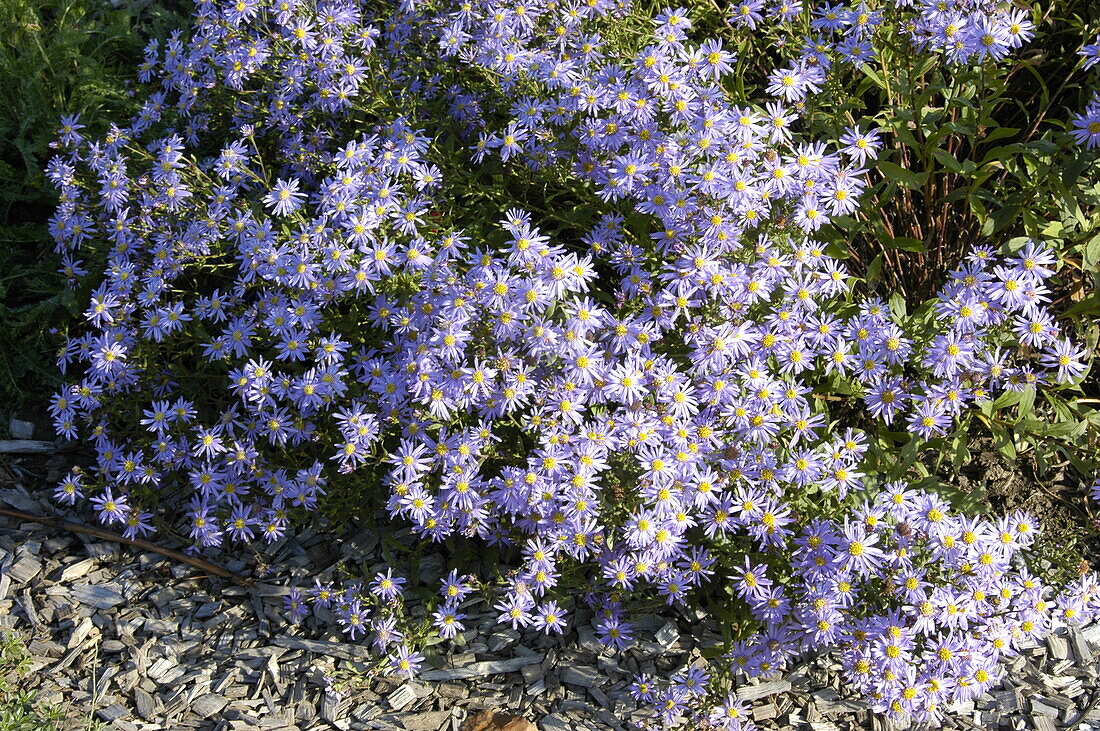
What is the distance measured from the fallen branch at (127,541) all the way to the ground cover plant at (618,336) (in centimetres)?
9

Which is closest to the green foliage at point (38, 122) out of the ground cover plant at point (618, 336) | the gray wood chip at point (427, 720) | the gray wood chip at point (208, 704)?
the ground cover plant at point (618, 336)

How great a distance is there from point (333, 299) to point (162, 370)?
3.26ft

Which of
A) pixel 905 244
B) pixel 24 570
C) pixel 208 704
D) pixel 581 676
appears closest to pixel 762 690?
pixel 581 676

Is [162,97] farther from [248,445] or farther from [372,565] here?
[372,565]

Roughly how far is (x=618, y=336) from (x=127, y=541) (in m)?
2.21

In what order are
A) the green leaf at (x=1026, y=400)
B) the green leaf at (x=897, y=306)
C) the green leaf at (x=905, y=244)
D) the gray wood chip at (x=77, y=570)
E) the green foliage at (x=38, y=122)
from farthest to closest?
the green foliage at (x=38, y=122) < the gray wood chip at (x=77, y=570) < the green leaf at (x=905, y=244) < the green leaf at (x=897, y=306) < the green leaf at (x=1026, y=400)

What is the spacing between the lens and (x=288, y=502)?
395 cm

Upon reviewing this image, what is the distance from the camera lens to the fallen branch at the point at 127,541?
12.9ft

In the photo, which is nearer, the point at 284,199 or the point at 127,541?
the point at 284,199

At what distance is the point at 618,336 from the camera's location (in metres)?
3.30

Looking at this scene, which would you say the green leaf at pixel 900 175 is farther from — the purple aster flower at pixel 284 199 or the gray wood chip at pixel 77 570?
the gray wood chip at pixel 77 570

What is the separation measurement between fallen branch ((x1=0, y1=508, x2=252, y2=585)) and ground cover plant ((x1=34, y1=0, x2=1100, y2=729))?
90 mm

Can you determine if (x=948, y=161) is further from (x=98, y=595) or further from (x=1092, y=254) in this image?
(x=98, y=595)

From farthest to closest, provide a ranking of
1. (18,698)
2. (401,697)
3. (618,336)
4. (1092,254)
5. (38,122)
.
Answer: (38,122), (1092,254), (401,697), (18,698), (618,336)
